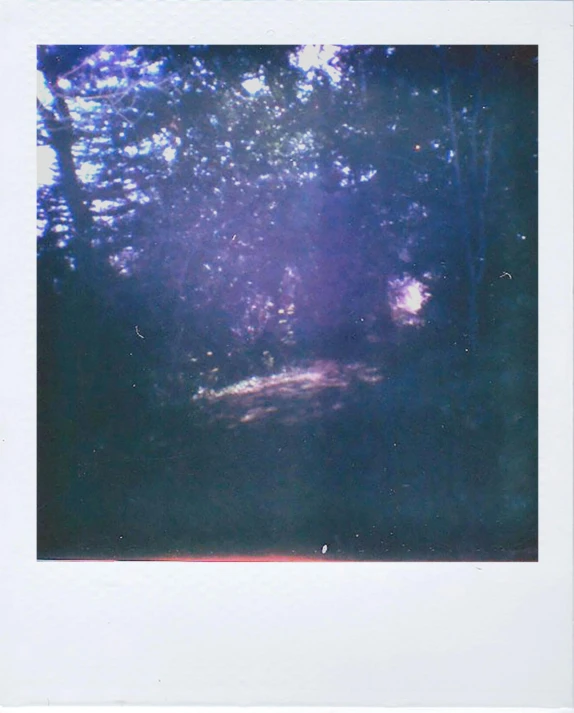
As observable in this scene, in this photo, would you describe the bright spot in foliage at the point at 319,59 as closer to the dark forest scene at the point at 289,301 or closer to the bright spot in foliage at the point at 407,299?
the dark forest scene at the point at 289,301

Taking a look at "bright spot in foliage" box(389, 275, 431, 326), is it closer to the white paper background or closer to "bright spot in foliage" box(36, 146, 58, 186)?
the white paper background

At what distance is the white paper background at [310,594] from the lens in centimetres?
172

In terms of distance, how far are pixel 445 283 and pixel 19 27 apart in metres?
1.38

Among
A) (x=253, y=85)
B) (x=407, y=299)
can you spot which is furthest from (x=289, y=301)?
(x=253, y=85)

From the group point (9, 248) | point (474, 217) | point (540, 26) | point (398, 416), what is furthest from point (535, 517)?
point (9, 248)

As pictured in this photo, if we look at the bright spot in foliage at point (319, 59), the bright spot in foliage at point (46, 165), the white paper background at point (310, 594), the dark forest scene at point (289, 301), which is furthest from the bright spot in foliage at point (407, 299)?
the bright spot in foliage at point (46, 165)

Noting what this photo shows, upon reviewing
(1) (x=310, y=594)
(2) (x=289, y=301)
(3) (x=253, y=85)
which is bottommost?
(1) (x=310, y=594)

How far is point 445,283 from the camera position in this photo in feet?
5.72

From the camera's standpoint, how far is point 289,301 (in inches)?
68.8

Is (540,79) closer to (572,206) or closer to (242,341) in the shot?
(572,206)

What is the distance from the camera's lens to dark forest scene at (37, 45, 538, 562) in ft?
5.70

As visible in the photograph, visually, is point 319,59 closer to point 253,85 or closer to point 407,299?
point 253,85

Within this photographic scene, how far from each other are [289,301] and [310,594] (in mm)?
815

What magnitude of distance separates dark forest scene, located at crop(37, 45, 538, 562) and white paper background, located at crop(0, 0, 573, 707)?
52 mm
